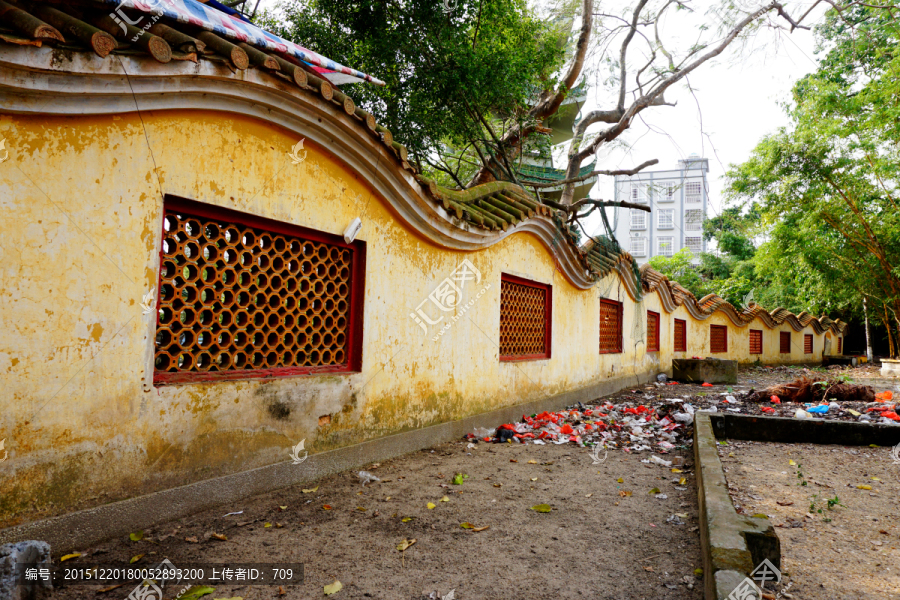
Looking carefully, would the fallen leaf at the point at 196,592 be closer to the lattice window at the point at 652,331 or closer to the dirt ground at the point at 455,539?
the dirt ground at the point at 455,539

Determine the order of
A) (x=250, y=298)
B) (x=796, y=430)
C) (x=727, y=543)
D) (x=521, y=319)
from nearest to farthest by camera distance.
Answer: (x=727, y=543), (x=250, y=298), (x=796, y=430), (x=521, y=319)

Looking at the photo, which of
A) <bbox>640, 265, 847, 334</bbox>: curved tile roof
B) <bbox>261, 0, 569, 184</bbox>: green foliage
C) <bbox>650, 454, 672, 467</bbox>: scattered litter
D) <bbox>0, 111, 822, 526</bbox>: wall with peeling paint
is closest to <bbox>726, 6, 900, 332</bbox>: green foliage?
<bbox>640, 265, 847, 334</bbox>: curved tile roof

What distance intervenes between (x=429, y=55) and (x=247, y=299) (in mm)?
6161

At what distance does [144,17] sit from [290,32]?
282 inches


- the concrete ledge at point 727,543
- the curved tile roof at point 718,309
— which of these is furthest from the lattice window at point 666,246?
the concrete ledge at point 727,543

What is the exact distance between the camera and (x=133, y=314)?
10.0 feet

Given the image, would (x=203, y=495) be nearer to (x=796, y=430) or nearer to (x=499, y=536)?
(x=499, y=536)

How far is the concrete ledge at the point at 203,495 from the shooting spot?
106 inches

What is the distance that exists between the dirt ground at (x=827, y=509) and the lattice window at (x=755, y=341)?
725 inches

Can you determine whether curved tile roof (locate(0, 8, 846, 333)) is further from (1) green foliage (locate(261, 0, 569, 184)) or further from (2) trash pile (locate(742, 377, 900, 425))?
(2) trash pile (locate(742, 377, 900, 425))

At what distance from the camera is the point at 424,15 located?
8227 millimetres

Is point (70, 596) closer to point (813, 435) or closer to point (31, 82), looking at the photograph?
point (31, 82)

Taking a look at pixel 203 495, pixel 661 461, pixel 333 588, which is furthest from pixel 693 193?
pixel 333 588

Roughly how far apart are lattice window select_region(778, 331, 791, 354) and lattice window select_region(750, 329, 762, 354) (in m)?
2.13
